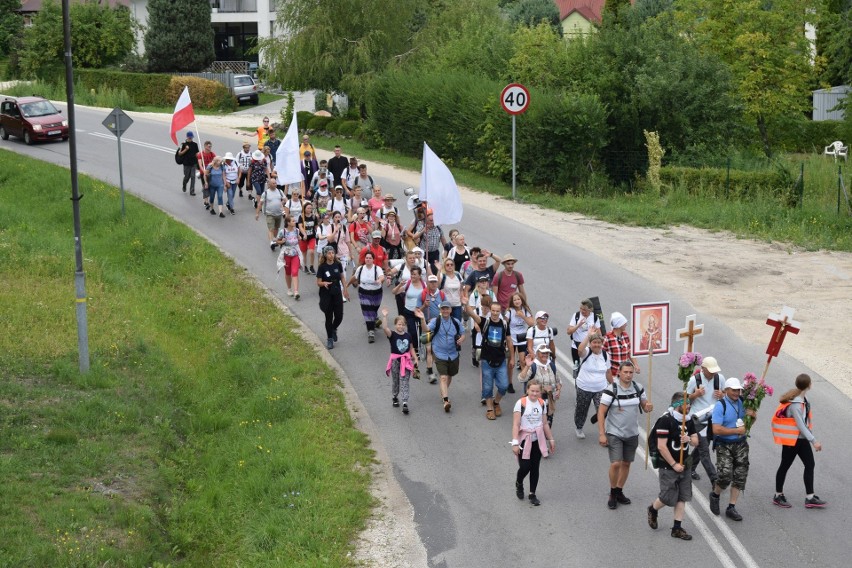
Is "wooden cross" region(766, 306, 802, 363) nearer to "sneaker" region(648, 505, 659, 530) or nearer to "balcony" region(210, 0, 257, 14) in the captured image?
"sneaker" region(648, 505, 659, 530)

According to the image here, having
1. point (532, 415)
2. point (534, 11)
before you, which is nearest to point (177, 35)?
point (534, 11)

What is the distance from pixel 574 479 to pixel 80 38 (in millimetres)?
51250

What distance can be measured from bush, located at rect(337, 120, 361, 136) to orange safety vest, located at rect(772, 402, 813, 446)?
28031 millimetres

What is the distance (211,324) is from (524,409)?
8368mm

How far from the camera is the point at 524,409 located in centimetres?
1170

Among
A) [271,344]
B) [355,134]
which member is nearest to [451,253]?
[271,344]

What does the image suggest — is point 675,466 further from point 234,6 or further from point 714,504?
point 234,6

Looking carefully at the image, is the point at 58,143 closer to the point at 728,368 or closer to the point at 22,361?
the point at 22,361

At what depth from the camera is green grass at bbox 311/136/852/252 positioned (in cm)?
2412

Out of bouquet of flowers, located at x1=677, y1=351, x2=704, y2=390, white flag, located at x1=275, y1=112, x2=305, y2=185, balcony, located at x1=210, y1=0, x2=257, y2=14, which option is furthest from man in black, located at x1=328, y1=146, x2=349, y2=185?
balcony, located at x1=210, y1=0, x2=257, y2=14

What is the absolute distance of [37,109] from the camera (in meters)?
36.2

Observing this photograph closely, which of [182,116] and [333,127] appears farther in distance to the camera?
[333,127]

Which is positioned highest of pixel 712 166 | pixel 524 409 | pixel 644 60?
pixel 644 60

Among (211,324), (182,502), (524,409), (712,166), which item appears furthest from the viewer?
(712,166)
